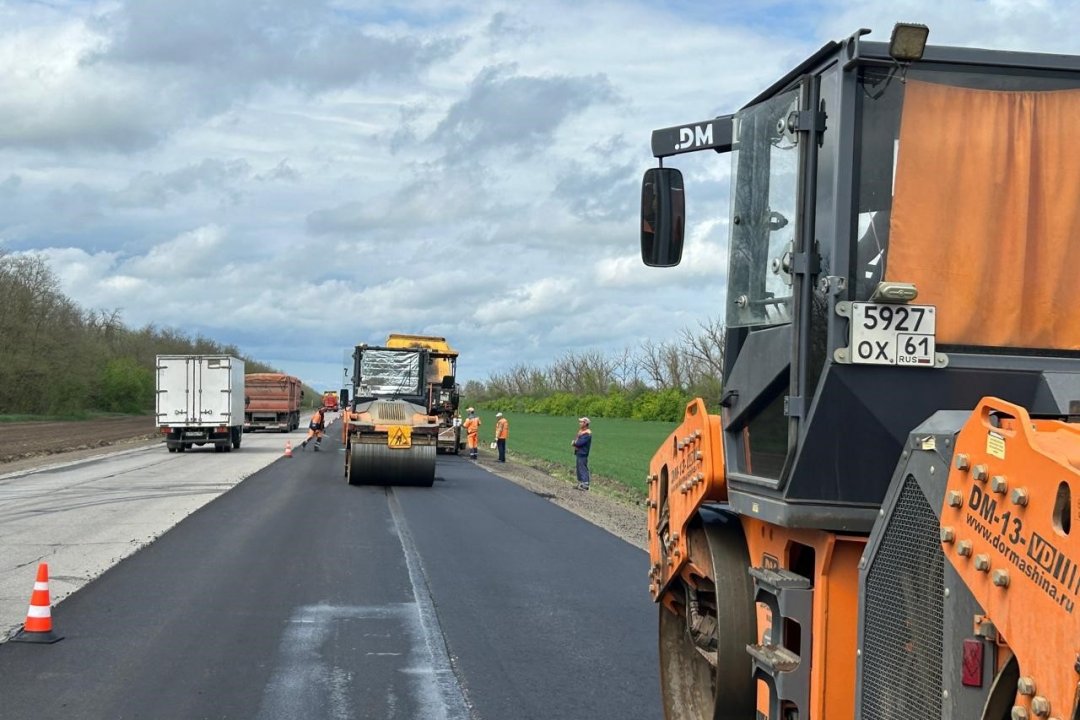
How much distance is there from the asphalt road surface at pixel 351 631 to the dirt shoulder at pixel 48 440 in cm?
1853

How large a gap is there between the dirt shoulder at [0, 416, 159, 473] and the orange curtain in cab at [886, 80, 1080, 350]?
29095mm

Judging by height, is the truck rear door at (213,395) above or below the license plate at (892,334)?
below

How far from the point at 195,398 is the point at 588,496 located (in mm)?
17917

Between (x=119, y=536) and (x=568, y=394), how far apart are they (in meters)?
108

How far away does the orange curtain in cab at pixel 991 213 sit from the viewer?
164 inches

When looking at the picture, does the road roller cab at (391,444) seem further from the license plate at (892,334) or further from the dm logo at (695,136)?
the license plate at (892,334)

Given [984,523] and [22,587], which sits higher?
[984,523]

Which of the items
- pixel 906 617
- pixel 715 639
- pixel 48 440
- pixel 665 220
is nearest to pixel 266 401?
pixel 48 440

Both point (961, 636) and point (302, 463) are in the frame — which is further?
point (302, 463)

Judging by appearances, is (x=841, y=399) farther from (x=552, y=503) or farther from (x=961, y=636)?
(x=552, y=503)

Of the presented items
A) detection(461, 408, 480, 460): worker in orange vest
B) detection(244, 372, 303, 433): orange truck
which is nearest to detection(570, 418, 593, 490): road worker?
detection(461, 408, 480, 460): worker in orange vest

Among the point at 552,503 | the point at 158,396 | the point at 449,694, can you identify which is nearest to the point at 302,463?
the point at 158,396

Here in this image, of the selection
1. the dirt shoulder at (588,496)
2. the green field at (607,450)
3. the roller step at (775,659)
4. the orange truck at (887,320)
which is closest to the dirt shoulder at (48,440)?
the dirt shoulder at (588,496)

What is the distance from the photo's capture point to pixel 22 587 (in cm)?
1142
